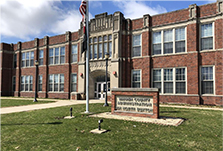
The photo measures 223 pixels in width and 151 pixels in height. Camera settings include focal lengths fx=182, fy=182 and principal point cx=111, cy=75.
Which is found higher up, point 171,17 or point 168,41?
point 171,17

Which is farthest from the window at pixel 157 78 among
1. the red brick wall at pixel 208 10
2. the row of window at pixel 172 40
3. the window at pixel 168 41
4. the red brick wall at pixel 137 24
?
the red brick wall at pixel 208 10

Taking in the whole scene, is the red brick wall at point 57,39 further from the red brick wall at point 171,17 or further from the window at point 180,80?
the window at point 180,80

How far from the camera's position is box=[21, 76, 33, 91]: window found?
29.0 meters

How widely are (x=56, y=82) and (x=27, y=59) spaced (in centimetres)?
801

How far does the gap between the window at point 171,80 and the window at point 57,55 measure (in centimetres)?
1382

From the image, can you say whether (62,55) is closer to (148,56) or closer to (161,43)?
(148,56)

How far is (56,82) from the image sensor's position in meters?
26.1

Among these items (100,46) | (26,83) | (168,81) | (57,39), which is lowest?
(26,83)

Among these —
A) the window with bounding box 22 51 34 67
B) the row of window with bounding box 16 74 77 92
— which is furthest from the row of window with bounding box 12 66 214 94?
the window with bounding box 22 51 34 67

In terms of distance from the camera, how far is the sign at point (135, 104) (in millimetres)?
9037

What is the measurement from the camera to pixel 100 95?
74.6 ft

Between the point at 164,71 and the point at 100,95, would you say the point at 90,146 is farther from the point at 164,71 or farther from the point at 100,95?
the point at 100,95

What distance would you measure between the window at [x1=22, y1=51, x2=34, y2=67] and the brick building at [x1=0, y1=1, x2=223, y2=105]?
5.28ft

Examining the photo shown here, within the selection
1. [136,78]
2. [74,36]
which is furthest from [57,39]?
[136,78]
